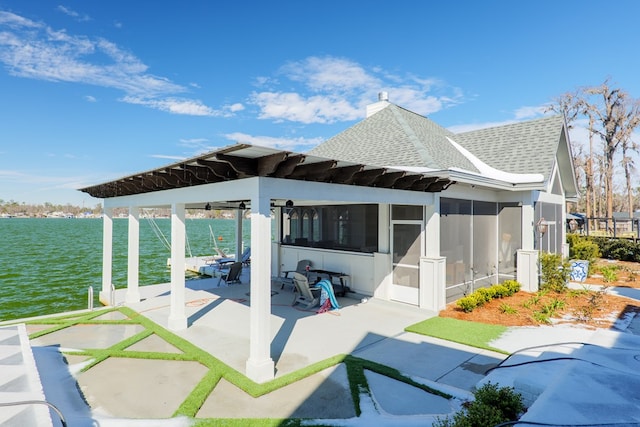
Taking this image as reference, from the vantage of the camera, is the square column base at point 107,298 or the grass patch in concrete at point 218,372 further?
the square column base at point 107,298

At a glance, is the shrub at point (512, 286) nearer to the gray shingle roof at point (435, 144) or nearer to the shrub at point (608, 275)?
the gray shingle roof at point (435, 144)

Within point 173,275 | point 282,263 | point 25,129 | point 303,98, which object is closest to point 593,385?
point 173,275

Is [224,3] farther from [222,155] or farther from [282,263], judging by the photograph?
[222,155]

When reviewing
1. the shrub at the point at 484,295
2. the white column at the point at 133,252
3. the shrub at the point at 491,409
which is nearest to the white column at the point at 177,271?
the white column at the point at 133,252

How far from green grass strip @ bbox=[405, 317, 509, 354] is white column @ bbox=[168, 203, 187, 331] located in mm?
4962

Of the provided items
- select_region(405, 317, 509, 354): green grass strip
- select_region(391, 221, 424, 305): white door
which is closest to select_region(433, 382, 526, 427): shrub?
select_region(405, 317, 509, 354): green grass strip

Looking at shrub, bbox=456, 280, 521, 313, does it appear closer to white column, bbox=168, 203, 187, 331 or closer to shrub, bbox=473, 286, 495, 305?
shrub, bbox=473, 286, 495, 305

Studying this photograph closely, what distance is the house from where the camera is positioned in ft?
17.0

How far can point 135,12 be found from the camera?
13.4 metres

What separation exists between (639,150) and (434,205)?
3494 cm

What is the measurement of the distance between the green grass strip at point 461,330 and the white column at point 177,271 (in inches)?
195

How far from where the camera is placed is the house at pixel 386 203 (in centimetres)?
518

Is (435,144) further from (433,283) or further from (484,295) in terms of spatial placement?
(433,283)

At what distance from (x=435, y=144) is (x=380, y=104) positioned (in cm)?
365
